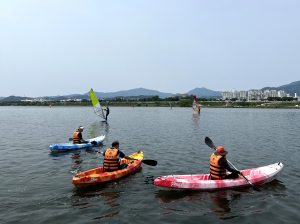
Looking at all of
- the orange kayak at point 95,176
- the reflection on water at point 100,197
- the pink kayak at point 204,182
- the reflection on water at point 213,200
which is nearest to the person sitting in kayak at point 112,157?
the orange kayak at point 95,176

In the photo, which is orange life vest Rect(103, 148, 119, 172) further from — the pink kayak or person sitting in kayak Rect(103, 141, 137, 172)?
the pink kayak

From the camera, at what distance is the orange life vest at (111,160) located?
39.9ft

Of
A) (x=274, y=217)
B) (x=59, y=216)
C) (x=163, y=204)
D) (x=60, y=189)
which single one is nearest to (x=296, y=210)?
(x=274, y=217)

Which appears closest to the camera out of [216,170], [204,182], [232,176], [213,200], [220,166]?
[213,200]

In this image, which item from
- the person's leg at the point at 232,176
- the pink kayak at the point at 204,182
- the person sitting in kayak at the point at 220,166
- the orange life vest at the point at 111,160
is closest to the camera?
the pink kayak at the point at 204,182

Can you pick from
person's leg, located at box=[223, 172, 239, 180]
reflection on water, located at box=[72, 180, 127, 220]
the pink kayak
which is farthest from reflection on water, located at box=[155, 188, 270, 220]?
reflection on water, located at box=[72, 180, 127, 220]

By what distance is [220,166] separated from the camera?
11.2m

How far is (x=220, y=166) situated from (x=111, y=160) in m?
5.85

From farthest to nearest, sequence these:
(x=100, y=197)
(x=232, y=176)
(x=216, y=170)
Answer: (x=232, y=176), (x=216, y=170), (x=100, y=197)

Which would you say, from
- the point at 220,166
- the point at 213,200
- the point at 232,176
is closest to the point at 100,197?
the point at 213,200

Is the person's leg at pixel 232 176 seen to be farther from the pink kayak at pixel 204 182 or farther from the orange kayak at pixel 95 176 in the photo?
the orange kayak at pixel 95 176

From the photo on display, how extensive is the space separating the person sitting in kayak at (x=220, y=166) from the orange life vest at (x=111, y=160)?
17.2 feet

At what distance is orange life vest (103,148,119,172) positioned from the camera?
1216 centimetres

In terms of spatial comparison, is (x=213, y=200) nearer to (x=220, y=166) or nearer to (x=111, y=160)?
(x=220, y=166)
